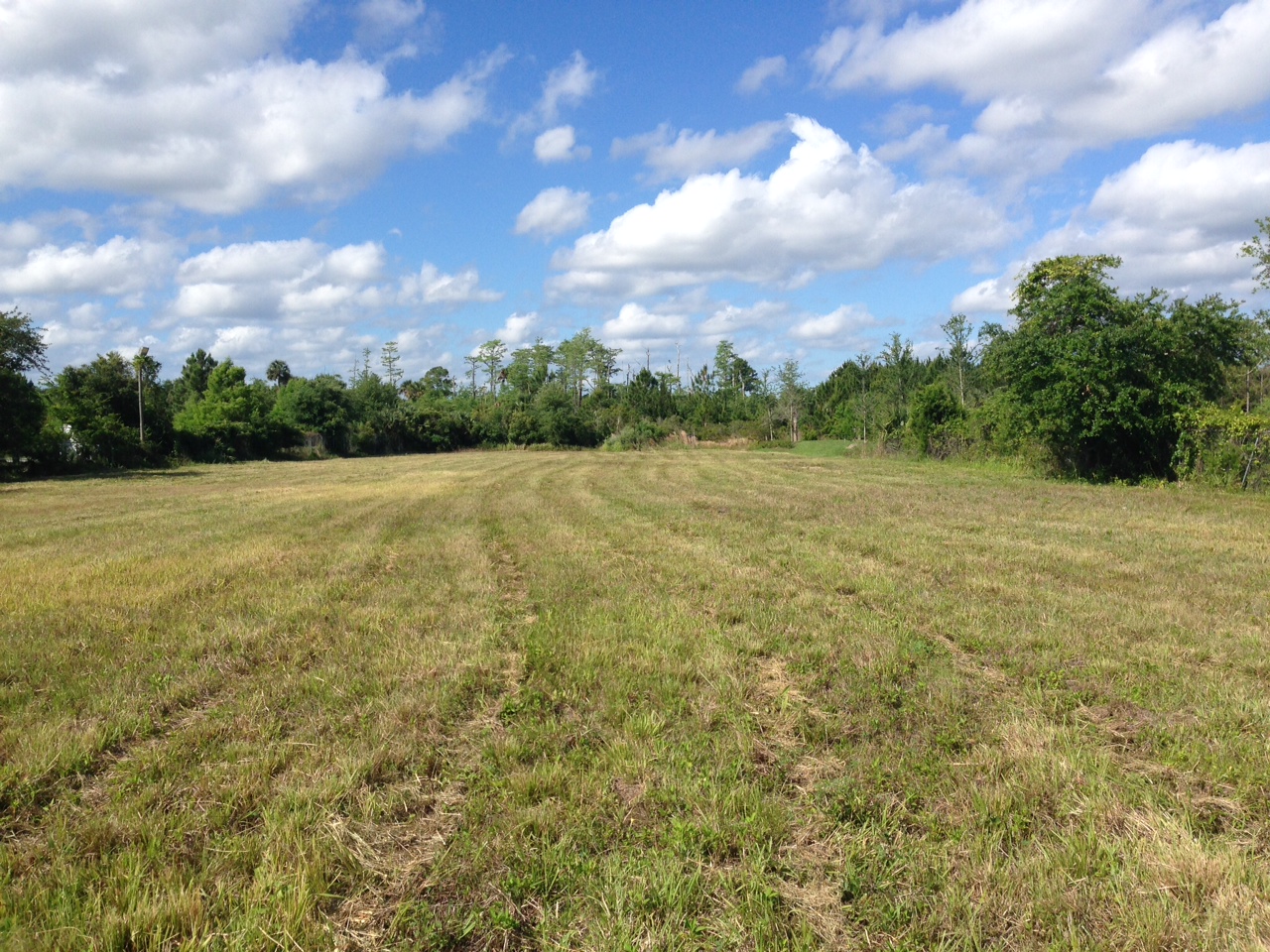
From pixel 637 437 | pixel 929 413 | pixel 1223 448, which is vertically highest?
pixel 929 413

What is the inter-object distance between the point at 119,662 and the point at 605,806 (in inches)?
171

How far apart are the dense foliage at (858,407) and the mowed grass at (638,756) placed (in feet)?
41.3

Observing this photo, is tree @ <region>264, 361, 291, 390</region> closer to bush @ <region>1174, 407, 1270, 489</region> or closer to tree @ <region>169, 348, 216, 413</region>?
tree @ <region>169, 348, 216, 413</region>

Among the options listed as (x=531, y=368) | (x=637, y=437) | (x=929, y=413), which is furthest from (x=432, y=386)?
(x=929, y=413)

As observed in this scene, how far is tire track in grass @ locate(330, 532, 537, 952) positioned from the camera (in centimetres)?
278

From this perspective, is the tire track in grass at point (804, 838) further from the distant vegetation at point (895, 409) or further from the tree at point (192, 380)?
the tree at point (192, 380)

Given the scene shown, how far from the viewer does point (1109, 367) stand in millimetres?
19500

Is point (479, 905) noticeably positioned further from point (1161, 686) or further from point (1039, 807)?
point (1161, 686)

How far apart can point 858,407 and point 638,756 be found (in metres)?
60.1

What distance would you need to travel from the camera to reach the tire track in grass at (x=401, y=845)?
2.78 meters

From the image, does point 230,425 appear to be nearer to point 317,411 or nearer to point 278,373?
point 317,411

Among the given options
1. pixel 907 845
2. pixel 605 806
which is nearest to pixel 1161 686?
pixel 907 845

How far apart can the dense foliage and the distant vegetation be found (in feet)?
0.24

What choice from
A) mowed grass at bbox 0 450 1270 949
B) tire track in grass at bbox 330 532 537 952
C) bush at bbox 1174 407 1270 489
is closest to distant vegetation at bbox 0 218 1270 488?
bush at bbox 1174 407 1270 489
